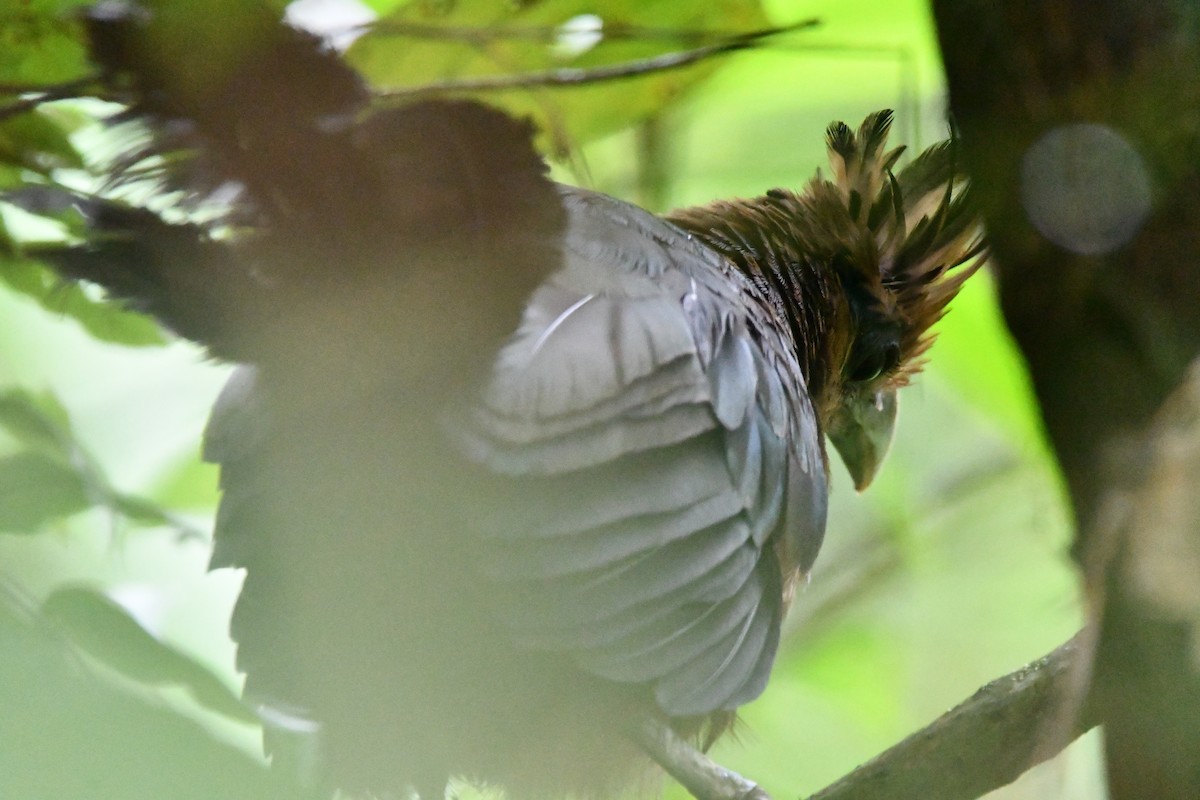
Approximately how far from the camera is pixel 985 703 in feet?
3.61

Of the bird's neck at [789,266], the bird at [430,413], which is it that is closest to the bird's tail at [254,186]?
the bird at [430,413]

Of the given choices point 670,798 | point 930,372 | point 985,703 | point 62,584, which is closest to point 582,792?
point 670,798

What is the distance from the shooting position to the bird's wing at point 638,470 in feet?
2.99

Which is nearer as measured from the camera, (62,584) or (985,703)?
(62,584)

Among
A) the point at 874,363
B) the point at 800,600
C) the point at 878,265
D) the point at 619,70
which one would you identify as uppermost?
the point at 619,70

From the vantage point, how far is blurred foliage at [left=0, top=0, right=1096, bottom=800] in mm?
590

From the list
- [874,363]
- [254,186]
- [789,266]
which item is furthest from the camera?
[874,363]

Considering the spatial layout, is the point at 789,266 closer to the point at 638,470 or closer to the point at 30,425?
the point at 638,470

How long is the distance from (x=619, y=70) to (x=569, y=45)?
0.37ft

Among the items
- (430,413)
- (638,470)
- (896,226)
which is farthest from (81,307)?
(896,226)

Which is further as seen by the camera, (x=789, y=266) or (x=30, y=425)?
(x=789, y=266)

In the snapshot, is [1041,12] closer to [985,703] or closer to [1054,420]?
[1054,420]

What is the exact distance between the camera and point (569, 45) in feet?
4.69

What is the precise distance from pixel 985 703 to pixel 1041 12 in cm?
68
